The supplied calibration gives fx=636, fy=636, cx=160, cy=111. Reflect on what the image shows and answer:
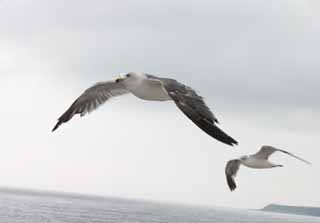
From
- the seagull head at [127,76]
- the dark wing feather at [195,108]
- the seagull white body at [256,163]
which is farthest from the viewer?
the seagull white body at [256,163]

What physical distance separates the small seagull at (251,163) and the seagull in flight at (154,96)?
11467 millimetres

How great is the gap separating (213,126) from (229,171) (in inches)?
781

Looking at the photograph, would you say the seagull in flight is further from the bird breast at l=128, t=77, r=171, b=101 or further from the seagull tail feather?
the seagull tail feather

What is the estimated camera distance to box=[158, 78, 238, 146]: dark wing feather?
10.7 metres

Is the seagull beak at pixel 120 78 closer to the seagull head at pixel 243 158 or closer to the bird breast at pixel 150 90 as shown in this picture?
the bird breast at pixel 150 90

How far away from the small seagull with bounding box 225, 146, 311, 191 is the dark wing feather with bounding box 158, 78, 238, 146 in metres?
15.4

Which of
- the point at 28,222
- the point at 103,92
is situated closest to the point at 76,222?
the point at 28,222

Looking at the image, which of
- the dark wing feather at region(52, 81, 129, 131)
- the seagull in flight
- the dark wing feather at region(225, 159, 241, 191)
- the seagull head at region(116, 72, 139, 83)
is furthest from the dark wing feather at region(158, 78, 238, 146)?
the dark wing feather at region(225, 159, 241, 191)

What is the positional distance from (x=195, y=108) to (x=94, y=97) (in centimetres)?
757

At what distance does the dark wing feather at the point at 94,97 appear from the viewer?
1853 cm

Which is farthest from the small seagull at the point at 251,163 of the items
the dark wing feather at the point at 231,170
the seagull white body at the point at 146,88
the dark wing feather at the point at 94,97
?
the seagull white body at the point at 146,88

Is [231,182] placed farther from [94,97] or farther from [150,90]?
[150,90]

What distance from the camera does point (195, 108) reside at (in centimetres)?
1171

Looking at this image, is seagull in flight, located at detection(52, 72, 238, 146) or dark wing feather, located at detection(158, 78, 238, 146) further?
seagull in flight, located at detection(52, 72, 238, 146)
